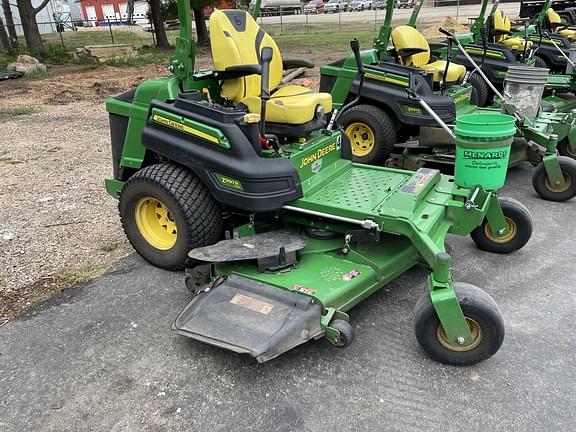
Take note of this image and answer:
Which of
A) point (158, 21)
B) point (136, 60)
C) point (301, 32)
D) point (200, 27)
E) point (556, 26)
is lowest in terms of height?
point (301, 32)

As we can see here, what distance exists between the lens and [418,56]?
5.75 metres

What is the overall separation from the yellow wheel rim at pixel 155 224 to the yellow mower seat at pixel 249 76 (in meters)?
0.86

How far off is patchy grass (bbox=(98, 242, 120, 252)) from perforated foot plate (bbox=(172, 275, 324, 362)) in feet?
4.54

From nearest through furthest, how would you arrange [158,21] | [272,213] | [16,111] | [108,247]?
1. [272,213]
2. [108,247]
3. [16,111]
4. [158,21]

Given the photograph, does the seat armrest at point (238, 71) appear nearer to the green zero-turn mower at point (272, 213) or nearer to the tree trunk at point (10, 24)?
the green zero-turn mower at point (272, 213)

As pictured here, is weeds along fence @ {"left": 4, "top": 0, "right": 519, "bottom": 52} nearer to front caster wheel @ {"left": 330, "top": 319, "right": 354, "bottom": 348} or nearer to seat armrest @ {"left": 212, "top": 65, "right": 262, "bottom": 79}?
seat armrest @ {"left": 212, "top": 65, "right": 262, "bottom": 79}

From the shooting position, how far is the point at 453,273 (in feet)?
11.0

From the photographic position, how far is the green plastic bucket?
2.68 meters

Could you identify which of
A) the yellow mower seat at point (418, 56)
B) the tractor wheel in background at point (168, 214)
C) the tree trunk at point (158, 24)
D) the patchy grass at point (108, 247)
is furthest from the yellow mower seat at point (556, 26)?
the tree trunk at point (158, 24)

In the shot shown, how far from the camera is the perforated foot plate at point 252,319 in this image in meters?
2.34

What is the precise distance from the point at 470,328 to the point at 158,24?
55.0ft

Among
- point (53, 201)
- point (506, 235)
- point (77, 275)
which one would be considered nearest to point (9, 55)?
point (53, 201)

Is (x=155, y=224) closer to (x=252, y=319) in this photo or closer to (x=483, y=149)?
(x=252, y=319)

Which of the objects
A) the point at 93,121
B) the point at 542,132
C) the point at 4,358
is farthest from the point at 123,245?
the point at 93,121
